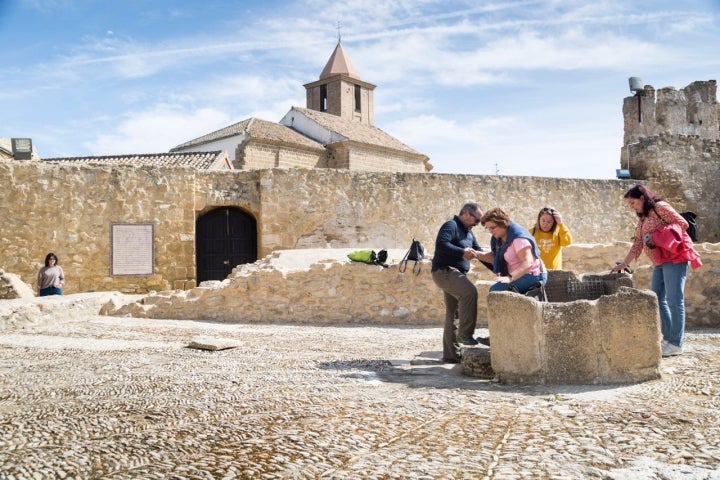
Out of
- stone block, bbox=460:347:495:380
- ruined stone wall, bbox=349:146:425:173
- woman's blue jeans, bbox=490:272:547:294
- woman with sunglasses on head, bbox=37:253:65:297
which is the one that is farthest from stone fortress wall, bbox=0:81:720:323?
ruined stone wall, bbox=349:146:425:173

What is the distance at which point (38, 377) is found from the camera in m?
4.86

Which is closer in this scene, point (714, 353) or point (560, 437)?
point (560, 437)

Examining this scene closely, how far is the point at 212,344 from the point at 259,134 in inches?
874

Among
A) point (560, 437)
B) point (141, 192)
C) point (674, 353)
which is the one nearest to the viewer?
point (560, 437)

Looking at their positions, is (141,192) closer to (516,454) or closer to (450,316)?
(450,316)

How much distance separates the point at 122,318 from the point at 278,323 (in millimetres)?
2641

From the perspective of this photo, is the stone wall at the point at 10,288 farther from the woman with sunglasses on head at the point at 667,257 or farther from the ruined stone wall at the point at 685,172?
the ruined stone wall at the point at 685,172

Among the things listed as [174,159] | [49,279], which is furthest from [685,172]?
[49,279]

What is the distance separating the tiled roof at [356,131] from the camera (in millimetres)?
30703

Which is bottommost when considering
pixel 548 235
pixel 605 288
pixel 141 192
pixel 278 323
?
pixel 278 323

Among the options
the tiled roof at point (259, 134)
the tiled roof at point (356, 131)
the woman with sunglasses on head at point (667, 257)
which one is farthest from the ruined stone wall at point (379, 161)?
the woman with sunglasses on head at point (667, 257)

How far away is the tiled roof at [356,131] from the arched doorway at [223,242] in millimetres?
15819

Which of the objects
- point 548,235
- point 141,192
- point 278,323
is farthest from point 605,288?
point 141,192

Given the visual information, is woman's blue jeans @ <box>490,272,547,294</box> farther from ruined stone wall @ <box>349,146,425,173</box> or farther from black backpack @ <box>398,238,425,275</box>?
ruined stone wall @ <box>349,146,425,173</box>
